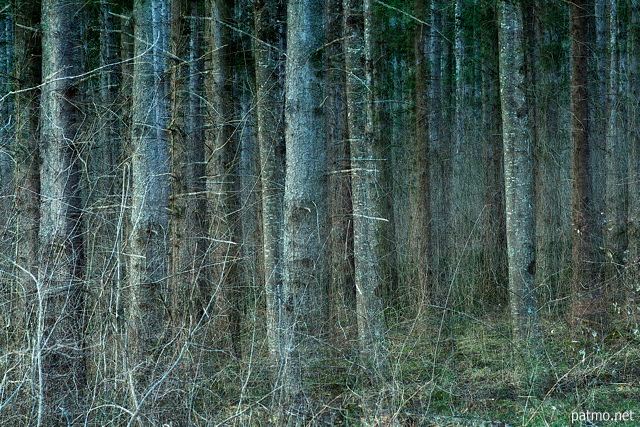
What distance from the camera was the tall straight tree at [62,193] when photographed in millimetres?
5473

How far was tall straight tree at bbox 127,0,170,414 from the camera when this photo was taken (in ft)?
19.3

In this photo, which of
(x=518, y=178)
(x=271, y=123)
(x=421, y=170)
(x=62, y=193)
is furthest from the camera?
(x=421, y=170)

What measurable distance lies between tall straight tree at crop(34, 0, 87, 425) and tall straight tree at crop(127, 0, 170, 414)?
1.63 ft

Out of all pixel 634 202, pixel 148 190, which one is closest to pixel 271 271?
pixel 148 190

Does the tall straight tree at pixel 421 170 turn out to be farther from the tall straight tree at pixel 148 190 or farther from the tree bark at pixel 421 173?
the tall straight tree at pixel 148 190

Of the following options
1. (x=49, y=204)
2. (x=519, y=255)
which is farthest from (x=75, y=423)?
(x=519, y=255)

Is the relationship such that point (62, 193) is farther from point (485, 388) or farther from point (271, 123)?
point (485, 388)

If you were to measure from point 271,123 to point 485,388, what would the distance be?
3507 millimetres

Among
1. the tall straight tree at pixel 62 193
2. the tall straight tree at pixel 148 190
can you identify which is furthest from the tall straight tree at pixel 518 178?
the tall straight tree at pixel 62 193

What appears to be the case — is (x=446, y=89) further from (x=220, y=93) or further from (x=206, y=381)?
(x=206, y=381)

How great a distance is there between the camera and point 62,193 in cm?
599

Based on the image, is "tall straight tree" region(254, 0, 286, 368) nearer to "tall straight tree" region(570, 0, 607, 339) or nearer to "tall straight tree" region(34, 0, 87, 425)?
"tall straight tree" region(34, 0, 87, 425)

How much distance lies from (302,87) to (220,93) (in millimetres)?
3501

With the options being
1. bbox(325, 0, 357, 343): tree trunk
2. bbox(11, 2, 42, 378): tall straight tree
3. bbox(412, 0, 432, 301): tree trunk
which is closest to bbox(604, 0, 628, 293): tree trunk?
bbox(412, 0, 432, 301): tree trunk
